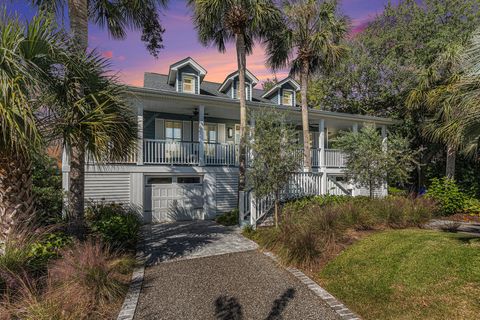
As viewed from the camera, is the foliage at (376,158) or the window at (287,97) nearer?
the foliage at (376,158)

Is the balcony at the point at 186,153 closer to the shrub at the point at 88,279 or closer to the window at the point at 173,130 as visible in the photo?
the window at the point at 173,130

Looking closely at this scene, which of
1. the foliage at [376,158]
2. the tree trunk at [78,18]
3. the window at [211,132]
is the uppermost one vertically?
the tree trunk at [78,18]

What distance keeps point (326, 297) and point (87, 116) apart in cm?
547

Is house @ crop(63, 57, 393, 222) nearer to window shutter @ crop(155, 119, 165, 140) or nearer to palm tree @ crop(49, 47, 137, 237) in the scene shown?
window shutter @ crop(155, 119, 165, 140)

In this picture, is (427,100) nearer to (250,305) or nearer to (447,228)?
(447,228)

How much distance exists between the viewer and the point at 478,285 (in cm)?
426

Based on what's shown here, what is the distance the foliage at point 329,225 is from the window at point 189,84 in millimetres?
9217

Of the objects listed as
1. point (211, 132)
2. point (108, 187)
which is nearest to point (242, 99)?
point (211, 132)

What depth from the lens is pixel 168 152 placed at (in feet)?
41.1

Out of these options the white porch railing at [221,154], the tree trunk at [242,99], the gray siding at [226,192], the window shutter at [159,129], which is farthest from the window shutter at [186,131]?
the tree trunk at [242,99]

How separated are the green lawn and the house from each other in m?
4.53

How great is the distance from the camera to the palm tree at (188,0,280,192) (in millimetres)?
10570

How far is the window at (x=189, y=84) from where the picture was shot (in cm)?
1547

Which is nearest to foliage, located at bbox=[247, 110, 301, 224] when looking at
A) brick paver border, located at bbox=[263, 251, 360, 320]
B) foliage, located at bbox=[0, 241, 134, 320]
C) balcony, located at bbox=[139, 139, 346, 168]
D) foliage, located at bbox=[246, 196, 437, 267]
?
foliage, located at bbox=[246, 196, 437, 267]
